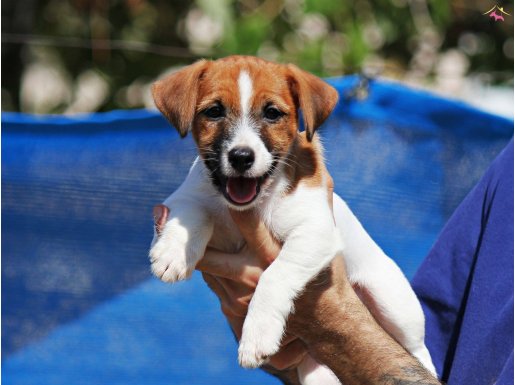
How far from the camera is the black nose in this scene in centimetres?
339

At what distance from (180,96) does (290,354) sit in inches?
52.1

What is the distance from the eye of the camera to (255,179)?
3525 millimetres

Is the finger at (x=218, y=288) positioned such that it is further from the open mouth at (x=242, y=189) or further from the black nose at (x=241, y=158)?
the black nose at (x=241, y=158)

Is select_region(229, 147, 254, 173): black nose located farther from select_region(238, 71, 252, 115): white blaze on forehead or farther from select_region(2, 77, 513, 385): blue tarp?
select_region(2, 77, 513, 385): blue tarp

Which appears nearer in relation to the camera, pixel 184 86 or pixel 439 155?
pixel 184 86

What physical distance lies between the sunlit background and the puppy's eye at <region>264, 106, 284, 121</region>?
3.08 m

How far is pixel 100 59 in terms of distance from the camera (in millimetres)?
7133

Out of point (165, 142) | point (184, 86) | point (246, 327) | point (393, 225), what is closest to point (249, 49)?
point (165, 142)

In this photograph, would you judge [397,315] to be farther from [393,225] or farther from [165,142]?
[165,142]

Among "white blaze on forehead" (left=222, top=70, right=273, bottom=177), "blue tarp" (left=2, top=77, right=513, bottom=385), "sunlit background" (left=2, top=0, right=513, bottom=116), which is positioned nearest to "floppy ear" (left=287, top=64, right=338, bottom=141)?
"white blaze on forehead" (left=222, top=70, right=273, bottom=177)

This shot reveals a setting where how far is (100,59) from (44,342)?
3.03 meters

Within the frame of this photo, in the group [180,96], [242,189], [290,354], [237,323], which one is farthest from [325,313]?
[180,96]

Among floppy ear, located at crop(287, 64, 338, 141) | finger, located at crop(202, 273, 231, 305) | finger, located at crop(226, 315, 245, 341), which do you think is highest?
floppy ear, located at crop(287, 64, 338, 141)

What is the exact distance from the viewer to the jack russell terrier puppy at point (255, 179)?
3410 millimetres
